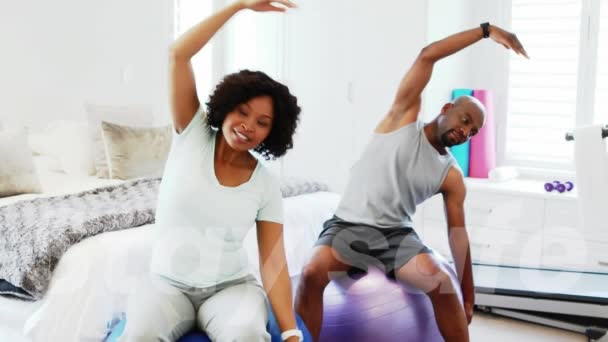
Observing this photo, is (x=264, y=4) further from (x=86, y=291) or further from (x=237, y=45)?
(x=237, y=45)

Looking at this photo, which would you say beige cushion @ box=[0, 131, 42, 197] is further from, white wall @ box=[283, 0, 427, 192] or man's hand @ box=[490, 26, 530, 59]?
man's hand @ box=[490, 26, 530, 59]

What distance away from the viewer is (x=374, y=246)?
228 centimetres

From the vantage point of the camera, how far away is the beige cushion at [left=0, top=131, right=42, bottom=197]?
2.90 metres

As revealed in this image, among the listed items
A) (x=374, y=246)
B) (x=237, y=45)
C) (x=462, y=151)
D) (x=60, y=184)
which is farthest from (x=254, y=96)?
(x=237, y=45)

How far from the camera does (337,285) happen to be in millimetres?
2193

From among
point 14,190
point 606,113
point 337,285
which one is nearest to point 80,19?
point 14,190

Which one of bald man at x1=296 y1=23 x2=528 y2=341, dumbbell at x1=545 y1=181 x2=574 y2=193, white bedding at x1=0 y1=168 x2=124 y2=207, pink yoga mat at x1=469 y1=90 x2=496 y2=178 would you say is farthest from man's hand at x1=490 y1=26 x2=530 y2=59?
white bedding at x1=0 y1=168 x2=124 y2=207

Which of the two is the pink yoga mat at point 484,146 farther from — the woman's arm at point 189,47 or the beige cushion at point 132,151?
the woman's arm at point 189,47

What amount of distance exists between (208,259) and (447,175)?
0.92 m

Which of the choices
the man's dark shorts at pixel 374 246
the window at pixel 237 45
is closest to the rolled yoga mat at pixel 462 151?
the window at pixel 237 45

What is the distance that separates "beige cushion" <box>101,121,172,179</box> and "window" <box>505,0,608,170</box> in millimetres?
2059

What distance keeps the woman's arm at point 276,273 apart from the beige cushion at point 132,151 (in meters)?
1.60

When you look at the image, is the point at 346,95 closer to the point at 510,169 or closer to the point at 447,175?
the point at 510,169

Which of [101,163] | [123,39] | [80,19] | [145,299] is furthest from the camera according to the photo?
[123,39]
